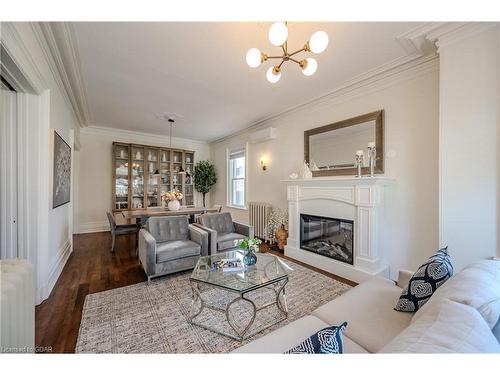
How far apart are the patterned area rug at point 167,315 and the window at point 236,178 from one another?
327 cm

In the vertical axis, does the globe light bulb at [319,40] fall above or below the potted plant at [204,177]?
above

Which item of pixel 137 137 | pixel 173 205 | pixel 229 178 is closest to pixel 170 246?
pixel 173 205

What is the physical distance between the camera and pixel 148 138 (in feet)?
19.9

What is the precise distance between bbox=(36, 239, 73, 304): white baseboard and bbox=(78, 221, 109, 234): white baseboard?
1.76m

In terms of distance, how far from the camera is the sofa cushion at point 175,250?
105 inches

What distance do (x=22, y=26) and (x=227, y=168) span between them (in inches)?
187

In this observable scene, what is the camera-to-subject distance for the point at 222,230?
3654mm

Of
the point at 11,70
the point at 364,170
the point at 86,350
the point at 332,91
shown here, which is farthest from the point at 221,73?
the point at 86,350

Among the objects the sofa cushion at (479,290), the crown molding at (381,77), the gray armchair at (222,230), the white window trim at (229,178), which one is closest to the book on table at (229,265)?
the gray armchair at (222,230)

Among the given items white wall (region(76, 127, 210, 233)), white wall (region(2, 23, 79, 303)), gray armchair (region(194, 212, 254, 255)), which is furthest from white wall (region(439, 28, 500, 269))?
white wall (region(76, 127, 210, 233))

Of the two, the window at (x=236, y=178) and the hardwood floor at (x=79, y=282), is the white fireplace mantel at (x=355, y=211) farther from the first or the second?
the window at (x=236, y=178)

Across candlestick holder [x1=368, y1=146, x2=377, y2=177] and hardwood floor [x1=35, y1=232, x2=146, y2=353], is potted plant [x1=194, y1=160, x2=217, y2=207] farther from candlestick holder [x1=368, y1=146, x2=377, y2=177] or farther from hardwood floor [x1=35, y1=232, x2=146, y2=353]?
candlestick holder [x1=368, y1=146, x2=377, y2=177]

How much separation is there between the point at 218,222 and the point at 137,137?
158 inches

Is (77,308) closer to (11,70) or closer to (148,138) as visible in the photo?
(11,70)
